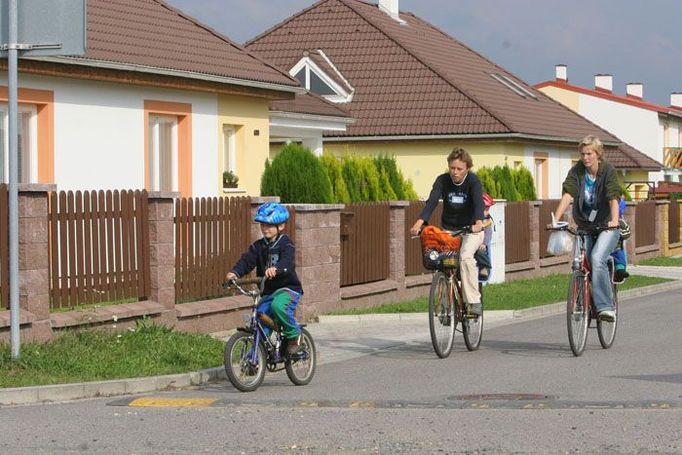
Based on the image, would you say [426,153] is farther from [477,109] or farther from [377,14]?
[377,14]

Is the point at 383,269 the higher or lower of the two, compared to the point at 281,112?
lower

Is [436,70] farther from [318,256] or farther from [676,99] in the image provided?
[676,99]

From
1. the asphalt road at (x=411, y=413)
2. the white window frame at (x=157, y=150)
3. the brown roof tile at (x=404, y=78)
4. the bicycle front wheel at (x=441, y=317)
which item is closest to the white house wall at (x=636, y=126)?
the brown roof tile at (x=404, y=78)

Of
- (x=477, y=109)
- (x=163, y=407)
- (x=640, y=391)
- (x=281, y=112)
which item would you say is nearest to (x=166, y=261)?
(x=163, y=407)

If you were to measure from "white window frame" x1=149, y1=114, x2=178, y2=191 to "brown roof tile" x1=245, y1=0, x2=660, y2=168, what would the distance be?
1726cm

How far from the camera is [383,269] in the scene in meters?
21.0

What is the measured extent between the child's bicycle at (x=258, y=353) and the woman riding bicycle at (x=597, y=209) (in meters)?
3.04

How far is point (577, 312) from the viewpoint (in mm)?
13117

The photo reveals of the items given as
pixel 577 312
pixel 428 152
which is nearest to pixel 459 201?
pixel 577 312

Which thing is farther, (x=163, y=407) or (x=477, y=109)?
(x=477, y=109)

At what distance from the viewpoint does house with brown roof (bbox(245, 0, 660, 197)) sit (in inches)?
1556

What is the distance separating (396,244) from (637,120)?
5700 cm

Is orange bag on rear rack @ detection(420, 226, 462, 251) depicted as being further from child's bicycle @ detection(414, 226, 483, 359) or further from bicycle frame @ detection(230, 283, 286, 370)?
bicycle frame @ detection(230, 283, 286, 370)

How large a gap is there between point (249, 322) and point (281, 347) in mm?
404
